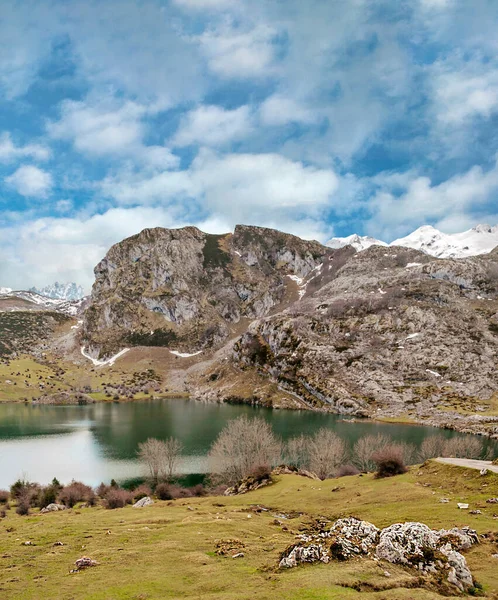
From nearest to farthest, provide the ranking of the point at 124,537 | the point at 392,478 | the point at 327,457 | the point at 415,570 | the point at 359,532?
the point at 415,570 → the point at 359,532 → the point at 124,537 → the point at 392,478 → the point at 327,457

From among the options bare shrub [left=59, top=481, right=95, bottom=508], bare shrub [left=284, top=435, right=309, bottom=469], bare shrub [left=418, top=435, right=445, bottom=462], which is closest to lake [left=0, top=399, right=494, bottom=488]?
bare shrub [left=59, top=481, right=95, bottom=508]

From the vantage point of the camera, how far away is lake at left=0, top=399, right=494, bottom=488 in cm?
9594

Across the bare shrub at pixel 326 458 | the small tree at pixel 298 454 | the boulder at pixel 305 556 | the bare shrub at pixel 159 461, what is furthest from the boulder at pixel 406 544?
the small tree at pixel 298 454

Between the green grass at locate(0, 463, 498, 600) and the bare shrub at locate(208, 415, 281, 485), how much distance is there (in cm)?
3661

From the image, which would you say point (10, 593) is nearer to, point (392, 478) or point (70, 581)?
point (70, 581)

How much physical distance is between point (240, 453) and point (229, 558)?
63976mm

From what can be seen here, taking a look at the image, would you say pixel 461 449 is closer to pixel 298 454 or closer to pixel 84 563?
pixel 298 454

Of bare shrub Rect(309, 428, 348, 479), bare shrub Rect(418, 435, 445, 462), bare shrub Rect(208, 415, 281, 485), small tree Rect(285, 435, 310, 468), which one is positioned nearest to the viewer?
bare shrub Rect(309, 428, 348, 479)

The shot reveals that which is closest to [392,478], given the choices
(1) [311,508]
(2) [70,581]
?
(1) [311,508]

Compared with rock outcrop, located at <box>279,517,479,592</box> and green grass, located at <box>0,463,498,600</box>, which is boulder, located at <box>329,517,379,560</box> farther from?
green grass, located at <box>0,463,498,600</box>

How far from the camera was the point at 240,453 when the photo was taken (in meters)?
83.8

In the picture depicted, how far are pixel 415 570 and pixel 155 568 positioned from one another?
44.9 feet

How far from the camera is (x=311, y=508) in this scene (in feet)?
142

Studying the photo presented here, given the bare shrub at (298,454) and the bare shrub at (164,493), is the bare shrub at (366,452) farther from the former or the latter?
the bare shrub at (164,493)
